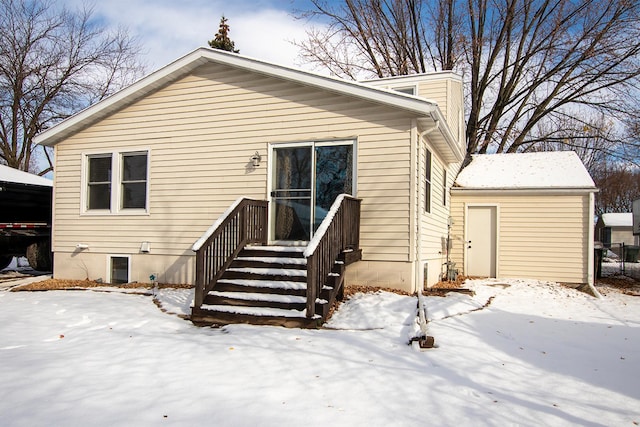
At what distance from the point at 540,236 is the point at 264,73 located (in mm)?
7697

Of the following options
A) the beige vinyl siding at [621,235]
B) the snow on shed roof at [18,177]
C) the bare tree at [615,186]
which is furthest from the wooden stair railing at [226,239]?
the beige vinyl siding at [621,235]

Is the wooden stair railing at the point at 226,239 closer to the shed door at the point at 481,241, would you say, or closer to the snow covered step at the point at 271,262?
the snow covered step at the point at 271,262

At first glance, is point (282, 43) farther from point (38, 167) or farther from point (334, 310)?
point (38, 167)

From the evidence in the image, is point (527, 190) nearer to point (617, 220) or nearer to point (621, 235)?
point (617, 220)

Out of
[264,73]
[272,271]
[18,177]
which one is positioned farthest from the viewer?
[18,177]

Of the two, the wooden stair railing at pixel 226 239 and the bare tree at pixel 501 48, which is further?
the bare tree at pixel 501 48

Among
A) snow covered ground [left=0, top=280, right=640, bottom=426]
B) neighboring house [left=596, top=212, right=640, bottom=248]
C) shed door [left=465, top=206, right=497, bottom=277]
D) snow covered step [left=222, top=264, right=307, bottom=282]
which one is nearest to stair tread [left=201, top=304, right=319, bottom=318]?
snow covered ground [left=0, top=280, right=640, bottom=426]

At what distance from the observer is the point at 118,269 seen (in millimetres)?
9633

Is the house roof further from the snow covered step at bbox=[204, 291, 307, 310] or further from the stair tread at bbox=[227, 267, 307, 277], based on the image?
the snow covered step at bbox=[204, 291, 307, 310]

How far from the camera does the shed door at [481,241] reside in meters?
11.5

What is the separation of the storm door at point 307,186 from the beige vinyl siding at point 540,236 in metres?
4.95

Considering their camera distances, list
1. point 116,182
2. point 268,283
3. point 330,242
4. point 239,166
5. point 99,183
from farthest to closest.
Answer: point 99,183, point 116,182, point 239,166, point 268,283, point 330,242

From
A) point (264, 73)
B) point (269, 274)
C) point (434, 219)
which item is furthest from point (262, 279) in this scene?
point (434, 219)

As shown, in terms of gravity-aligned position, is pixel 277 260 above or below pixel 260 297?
above
